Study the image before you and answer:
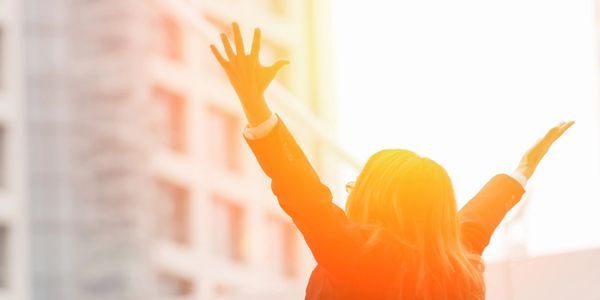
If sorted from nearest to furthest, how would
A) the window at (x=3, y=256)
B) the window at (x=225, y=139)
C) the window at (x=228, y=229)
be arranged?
the window at (x=3, y=256), the window at (x=228, y=229), the window at (x=225, y=139)

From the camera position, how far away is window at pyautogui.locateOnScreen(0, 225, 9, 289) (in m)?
47.4

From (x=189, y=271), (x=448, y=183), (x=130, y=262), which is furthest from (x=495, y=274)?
(x=130, y=262)

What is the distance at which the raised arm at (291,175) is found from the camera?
10.9ft

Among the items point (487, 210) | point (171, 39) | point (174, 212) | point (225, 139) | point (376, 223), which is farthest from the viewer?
point (225, 139)

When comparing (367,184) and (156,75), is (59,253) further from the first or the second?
(367,184)

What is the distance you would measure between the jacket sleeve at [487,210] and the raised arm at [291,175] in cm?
50

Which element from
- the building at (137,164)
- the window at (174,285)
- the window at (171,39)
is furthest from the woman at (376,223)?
the window at (171,39)

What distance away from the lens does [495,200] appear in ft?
13.1

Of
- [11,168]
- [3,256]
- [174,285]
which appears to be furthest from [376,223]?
[174,285]

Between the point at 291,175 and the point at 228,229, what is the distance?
52518mm

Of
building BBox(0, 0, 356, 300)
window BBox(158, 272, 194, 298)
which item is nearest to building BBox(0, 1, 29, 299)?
building BBox(0, 0, 356, 300)

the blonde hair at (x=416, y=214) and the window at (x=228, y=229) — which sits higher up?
the window at (x=228, y=229)

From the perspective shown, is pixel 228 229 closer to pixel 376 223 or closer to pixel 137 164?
pixel 137 164

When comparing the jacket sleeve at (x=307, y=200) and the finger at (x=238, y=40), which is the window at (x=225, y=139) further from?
A: the finger at (x=238, y=40)
